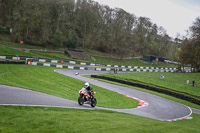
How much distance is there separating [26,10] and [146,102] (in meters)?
59.4

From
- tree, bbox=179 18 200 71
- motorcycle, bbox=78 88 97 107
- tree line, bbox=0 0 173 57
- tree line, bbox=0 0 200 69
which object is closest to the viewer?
motorcycle, bbox=78 88 97 107

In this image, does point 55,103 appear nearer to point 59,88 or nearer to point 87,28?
point 59,88

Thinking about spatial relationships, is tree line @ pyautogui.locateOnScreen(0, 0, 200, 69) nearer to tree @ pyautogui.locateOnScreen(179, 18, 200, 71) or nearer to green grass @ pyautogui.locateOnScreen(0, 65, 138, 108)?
tree @ pyautogui.locateOnScreen(179, 18, 200, 71)

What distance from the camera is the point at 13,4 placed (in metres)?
74.6

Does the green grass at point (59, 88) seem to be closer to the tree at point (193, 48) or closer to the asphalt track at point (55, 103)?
the asphalt track at point (55, 103)

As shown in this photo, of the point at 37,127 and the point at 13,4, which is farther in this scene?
the point at 13,4


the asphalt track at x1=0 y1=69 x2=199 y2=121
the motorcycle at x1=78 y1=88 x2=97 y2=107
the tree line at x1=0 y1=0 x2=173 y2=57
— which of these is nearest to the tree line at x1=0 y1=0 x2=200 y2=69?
the tree line at x1=0 y1=0 x2=173 y2=57

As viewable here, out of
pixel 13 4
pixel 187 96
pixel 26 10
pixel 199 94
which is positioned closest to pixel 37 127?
pixel 187 96

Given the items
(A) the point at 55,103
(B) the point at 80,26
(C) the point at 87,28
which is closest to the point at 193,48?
(C) the point at 87,28

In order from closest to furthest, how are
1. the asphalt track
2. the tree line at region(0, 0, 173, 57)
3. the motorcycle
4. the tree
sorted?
the asphalt track, the motorcycle, the tree, the tree line at region(0, 0, 173, 57)

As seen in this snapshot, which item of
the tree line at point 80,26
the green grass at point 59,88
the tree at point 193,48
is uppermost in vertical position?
the tree line at point 80,26

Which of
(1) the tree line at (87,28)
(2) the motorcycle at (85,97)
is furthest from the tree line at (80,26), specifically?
(2) the motorcycle at (85,97)

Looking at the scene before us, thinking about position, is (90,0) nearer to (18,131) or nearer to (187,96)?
(187,96)

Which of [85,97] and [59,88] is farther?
[59,88]
